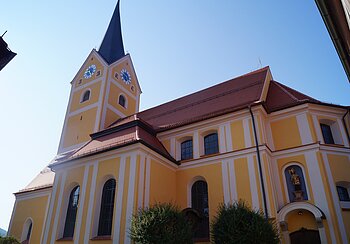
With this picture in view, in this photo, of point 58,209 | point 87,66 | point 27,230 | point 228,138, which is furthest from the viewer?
point 87,66

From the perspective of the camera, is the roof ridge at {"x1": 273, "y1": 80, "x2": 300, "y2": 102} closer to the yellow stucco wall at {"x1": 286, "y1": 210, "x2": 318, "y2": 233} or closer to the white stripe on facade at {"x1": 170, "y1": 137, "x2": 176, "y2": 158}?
the yellow stucco wall at {"x1": 286, "y1": 210, "x2": 318, "y2": 233}

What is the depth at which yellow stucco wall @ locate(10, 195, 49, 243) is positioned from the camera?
62.1 feet

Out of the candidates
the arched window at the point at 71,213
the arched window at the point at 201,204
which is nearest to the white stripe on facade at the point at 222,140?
the arched window at the point at 201,204

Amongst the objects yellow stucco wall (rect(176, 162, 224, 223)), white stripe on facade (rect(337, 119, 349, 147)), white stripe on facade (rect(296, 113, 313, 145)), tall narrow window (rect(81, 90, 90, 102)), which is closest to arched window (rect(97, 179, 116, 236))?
yellow stucco wall (rect(176, 162, 224, 223))

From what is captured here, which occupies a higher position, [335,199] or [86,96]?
[86,96]

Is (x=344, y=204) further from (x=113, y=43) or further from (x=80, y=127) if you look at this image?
(x=113, y=43)

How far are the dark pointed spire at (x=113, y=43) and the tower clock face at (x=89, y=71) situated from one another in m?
1.48

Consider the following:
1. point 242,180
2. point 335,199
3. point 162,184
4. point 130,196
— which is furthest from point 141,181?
point 335,199

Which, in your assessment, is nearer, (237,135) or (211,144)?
(237,135)

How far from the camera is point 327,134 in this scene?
47.0ft

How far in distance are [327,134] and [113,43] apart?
22007 mm

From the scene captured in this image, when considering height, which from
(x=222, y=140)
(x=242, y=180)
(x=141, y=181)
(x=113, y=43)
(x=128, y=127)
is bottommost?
(x=141, y=181)

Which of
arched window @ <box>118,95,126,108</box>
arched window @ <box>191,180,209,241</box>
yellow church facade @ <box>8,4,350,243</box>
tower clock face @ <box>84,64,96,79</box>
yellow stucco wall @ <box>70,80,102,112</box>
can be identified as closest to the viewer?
yellow church facade @ <box>8,4,350,243</box>

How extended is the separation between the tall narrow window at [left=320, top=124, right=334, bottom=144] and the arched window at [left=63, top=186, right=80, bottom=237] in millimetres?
13837
